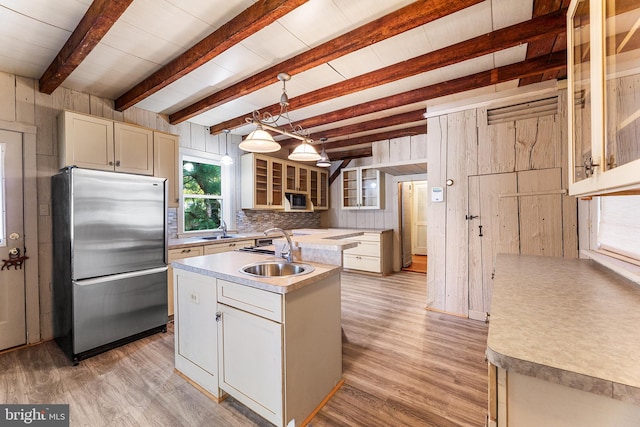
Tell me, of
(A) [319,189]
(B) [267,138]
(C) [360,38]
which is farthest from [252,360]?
(A) [319,189]

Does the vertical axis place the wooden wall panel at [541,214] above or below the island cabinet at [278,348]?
above

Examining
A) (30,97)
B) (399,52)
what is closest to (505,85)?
(399,52)

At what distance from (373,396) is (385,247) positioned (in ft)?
11.4

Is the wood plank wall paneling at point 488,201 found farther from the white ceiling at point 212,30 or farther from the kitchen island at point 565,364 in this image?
the kitchen island at point 565,364

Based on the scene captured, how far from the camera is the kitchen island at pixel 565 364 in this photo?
584 millimetres

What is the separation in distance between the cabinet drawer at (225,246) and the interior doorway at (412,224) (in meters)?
3.29

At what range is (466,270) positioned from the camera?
123 inches

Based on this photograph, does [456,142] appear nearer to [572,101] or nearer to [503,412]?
[572,101]

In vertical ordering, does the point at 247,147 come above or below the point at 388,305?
above

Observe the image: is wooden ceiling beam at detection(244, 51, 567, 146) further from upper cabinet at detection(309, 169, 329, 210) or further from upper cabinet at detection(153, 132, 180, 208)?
upper cabinet at detection(309, 169, 329, 210)

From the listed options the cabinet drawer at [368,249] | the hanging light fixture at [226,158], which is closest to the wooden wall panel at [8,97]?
the hanging light fixture at [226,158]

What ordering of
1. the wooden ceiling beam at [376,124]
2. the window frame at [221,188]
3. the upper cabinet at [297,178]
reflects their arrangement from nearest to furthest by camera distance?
the wooden ceiling beam at [376,124], the window frame at [221,188], the upper cabinet at [297,178]

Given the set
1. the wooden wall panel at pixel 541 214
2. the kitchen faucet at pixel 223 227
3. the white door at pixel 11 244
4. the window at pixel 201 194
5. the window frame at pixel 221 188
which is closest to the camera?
the white door at pixel 11 244

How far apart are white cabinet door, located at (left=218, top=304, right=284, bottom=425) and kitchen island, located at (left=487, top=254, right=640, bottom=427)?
1.05 metres
